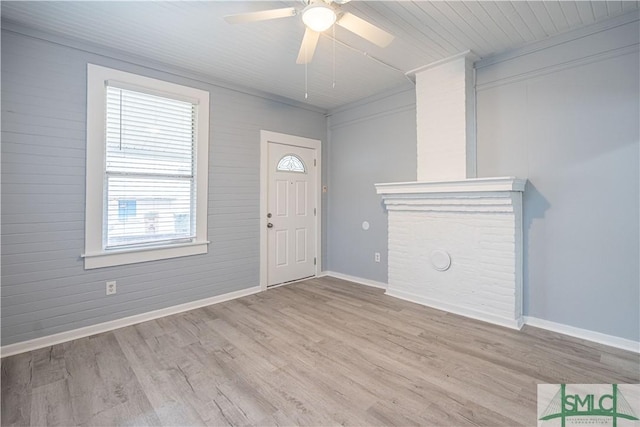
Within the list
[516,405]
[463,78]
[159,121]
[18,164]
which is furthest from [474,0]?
[18,164]

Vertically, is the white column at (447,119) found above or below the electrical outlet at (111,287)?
above

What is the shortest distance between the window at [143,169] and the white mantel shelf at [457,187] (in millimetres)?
2271

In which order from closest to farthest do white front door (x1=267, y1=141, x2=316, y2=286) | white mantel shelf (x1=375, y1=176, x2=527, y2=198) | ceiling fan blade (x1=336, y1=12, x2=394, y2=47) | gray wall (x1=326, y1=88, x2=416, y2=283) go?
ceiling fan blade (x1=336, y1=12, x2=394, y2=47) < white mantel shelf (x1=375, y1=176, x2=527, y2=198) < gray wall (x1=326, y1=88, x2=416, y2=283) < white front door (x1=267, y1=141, x2=316, y2=286)

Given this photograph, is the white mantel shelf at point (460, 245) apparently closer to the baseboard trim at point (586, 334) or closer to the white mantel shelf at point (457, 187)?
the white mantel shelf at point (457, 187)

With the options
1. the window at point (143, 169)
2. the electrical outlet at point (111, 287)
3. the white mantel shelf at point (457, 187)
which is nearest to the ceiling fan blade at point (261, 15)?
the window at point (143, 169)

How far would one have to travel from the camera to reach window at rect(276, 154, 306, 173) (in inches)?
171

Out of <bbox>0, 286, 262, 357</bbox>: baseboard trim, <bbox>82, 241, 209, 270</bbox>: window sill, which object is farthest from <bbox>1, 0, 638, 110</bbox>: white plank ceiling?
<bbox>0, 286, 262, 357</bbox>: baseboard trim

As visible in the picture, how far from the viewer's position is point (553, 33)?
8.89ft

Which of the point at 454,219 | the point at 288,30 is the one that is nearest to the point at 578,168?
the point at 454,219

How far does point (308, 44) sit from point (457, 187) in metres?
1.99

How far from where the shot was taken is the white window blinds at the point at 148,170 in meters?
2.93

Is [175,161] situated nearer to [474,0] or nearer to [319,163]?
[319,163]

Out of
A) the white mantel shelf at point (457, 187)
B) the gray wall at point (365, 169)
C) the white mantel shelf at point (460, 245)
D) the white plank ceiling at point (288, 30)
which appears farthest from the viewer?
the gray wall at point (365, 169)

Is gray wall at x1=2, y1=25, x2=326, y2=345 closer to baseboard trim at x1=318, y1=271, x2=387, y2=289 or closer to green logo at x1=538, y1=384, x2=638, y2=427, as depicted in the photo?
baseboard trim at x1=318, y1=271, x2=387, y2=289
